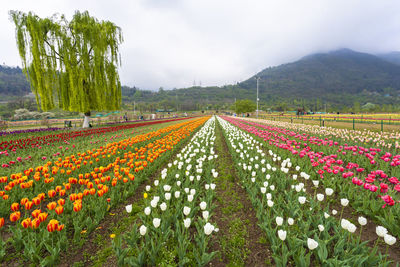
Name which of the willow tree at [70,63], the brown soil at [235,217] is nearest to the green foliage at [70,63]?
the willow tree at [70,63]

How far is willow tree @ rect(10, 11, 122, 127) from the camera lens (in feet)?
43.6

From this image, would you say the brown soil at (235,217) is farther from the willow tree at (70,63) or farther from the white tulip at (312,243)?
the willow tree at (70,63)

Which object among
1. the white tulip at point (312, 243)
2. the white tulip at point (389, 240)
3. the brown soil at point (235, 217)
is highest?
the white tulip at point (389, 240)

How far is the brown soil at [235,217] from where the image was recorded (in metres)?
2.34

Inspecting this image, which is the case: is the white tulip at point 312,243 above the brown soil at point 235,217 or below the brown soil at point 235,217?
above

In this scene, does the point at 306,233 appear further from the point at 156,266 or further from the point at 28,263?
the point at 28,263

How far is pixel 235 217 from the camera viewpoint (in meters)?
3.24

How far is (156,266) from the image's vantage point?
2107 mm

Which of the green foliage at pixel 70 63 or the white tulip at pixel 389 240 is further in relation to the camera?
the green foliage at pixel 70 63

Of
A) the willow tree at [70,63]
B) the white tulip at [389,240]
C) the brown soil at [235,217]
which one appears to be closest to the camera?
the white tulip at [389,240]

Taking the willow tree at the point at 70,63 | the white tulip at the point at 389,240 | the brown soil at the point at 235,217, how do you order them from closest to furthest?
the white tulip at the point at 389,240 → the brown soil at the point at 235,217 → the willow tree at the point at 70,63

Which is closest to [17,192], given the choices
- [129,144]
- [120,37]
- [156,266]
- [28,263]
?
[28,263]

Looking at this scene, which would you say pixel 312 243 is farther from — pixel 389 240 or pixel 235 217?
pixel 235 217

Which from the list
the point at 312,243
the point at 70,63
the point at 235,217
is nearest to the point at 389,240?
the point at 312,243
